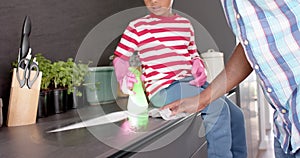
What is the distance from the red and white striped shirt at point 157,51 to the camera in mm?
1459

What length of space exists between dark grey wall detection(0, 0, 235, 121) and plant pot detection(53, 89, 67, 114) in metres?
0.17

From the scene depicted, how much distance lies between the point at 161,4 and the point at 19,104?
643 mm

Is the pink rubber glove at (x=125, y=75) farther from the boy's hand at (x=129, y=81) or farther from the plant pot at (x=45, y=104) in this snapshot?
the plant pot at (x=45, y=104)

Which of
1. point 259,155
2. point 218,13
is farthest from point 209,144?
point 259,155

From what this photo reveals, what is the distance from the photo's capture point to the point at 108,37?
217cm

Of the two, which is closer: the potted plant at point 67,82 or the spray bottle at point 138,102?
the spray bottle at point 138,102

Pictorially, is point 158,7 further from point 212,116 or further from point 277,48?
point 277,48

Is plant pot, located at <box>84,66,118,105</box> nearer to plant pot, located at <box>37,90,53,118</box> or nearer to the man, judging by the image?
plant pot, located at <box>37,90,53,118</box>

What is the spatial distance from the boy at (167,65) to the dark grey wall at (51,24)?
37 cm

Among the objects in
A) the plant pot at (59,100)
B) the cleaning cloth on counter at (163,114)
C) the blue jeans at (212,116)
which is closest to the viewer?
the cleaning cloth on counter at (163,114)

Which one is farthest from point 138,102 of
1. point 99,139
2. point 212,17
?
point 212,17

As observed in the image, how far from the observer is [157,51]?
4.84 feet

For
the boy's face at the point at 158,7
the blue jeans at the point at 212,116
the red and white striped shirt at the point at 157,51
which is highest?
the boy's face at the point at 158,7

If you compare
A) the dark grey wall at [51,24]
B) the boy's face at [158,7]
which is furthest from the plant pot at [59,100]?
the boy's face at [158,7]
